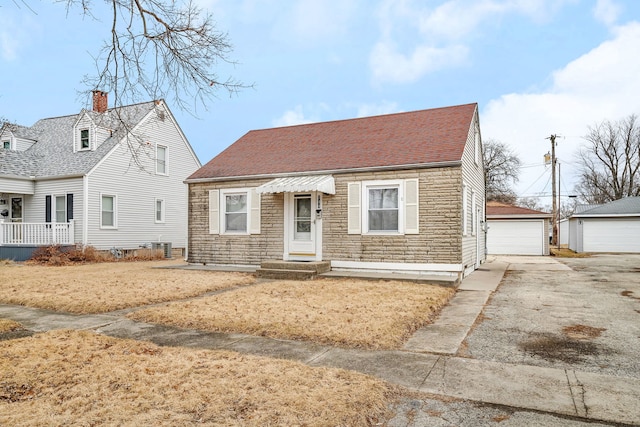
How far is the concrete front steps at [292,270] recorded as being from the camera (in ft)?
37.6

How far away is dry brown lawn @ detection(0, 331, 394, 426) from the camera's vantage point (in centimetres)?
308

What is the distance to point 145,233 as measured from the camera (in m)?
21.2

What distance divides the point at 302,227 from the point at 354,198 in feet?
6.46

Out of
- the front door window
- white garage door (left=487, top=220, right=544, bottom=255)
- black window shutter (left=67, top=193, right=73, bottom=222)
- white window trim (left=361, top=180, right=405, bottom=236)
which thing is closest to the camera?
white window trim (left=361, top=180, right=405, bottom=236)

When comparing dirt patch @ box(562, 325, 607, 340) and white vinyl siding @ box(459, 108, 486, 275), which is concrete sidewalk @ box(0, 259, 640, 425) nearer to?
dirt patch @ box(562, 325, 607, 340)

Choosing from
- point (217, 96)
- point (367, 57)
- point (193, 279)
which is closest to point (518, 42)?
point (367, 57)

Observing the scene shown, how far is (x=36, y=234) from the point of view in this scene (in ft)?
59.0

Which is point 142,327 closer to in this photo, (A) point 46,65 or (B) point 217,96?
(B) point 217,96

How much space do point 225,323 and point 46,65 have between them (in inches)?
214

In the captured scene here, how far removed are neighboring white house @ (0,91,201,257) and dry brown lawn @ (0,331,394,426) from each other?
13.8m

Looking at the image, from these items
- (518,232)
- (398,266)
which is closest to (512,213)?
(518,232)

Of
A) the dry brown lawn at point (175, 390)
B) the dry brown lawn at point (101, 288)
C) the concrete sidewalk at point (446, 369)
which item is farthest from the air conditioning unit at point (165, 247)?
the dry brown lawn at point (175, 390)

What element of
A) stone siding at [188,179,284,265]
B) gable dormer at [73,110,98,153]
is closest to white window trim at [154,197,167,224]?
gable dormer at [73,110,98,153]

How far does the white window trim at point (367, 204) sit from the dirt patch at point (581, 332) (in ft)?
19.1
